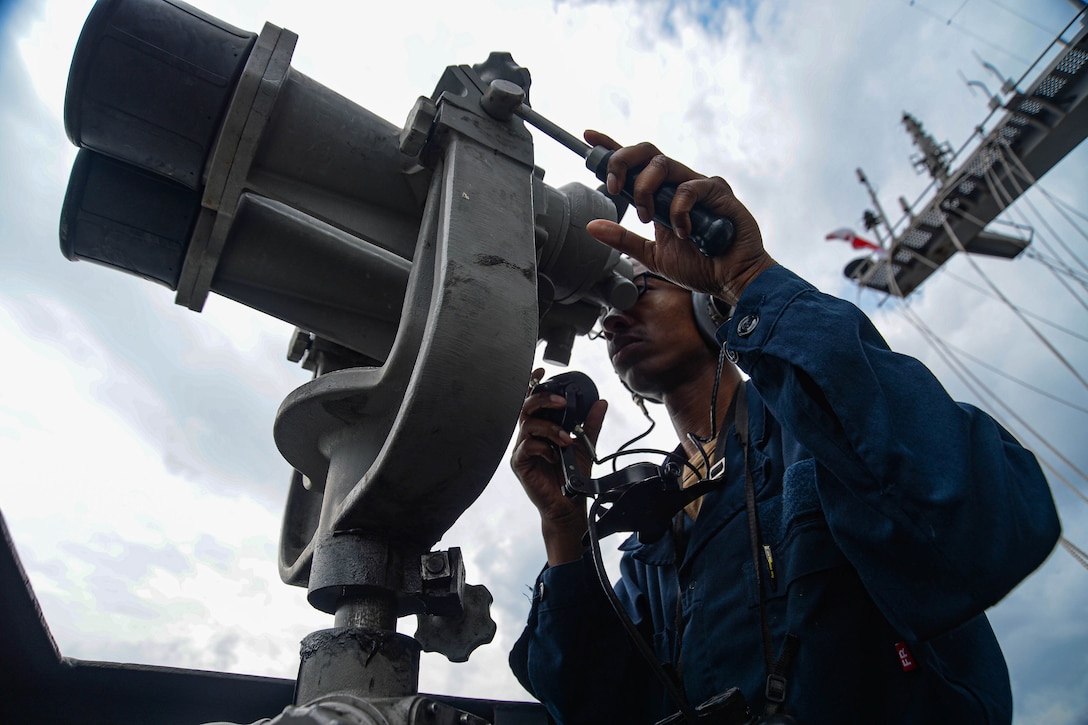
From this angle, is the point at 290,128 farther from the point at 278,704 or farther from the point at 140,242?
the point at 278,704

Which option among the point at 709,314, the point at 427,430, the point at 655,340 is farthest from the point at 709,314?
the point at 427,430

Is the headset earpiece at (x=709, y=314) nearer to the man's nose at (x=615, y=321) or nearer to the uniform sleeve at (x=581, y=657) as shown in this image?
the man's nose at (x=615, y=321)

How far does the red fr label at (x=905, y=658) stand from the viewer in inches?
Answer: 38.2

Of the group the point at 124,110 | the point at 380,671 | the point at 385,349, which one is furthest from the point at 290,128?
the point at 380,671

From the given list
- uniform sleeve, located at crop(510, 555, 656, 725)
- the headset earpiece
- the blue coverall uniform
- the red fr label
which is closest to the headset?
the headset earpiece

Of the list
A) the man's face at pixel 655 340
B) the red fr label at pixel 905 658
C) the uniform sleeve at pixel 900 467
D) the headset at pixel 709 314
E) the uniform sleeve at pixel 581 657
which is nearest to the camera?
the uniform sleeve at pixel 900 467

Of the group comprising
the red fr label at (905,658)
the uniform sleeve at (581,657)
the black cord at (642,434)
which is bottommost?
the red fr label at (905,658)

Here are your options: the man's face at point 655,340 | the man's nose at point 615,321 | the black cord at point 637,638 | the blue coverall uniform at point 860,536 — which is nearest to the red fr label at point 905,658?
the blue coverall uniform at point 860,536

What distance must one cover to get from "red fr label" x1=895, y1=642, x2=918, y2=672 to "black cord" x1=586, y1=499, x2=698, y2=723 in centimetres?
33

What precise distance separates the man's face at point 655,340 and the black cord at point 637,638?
26.7 inches

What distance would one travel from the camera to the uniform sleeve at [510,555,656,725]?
146 centimetres

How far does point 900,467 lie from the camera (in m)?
0.87

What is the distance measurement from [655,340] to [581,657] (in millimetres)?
860

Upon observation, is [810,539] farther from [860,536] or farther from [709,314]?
[709,314]
